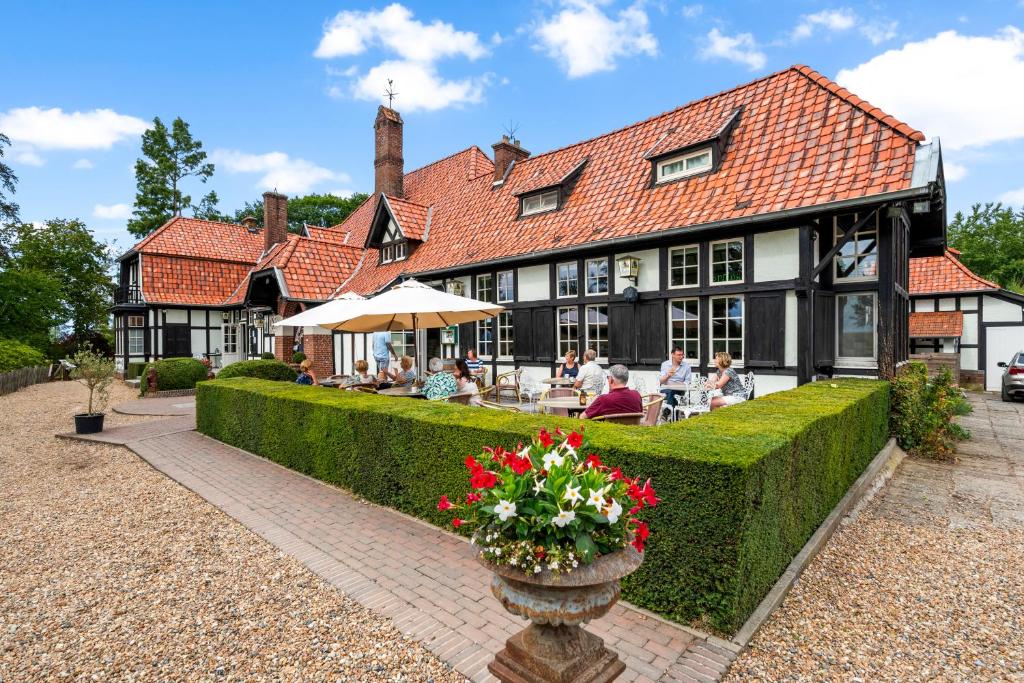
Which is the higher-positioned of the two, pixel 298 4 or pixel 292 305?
pixel 298 4

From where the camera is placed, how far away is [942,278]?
713 inches

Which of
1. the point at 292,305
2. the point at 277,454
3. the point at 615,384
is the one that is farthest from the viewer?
the point at 292,305

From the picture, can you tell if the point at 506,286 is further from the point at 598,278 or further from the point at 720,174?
the point at 720,174

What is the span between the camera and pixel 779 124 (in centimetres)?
1008

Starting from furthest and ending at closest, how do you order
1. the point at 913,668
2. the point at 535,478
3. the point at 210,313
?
1. the point at 210,313
2. the point at 913,668
3. the point at 535,478

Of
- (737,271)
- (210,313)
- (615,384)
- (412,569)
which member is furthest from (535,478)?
(210,313)

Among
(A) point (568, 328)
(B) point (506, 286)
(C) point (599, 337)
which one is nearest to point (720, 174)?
(C) point (599, 337)

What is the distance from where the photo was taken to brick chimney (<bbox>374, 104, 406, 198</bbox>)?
20688 mm

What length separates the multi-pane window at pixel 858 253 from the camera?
8.46 m

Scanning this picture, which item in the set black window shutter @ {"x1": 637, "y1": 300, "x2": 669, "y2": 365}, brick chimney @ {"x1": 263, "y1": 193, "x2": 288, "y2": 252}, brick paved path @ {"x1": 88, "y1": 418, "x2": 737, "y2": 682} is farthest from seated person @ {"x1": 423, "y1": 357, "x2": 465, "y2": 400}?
brick chimney @ {"x1": 263, "y1": 193, "x2": 288, "y2": 252}

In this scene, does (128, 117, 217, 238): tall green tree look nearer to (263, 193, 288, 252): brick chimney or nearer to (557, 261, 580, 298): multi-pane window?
(263, 193, 288, 252): brick chimney

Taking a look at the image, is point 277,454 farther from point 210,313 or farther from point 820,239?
point 210,313

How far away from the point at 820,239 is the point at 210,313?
80.9ft

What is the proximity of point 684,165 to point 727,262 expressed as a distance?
274cm
